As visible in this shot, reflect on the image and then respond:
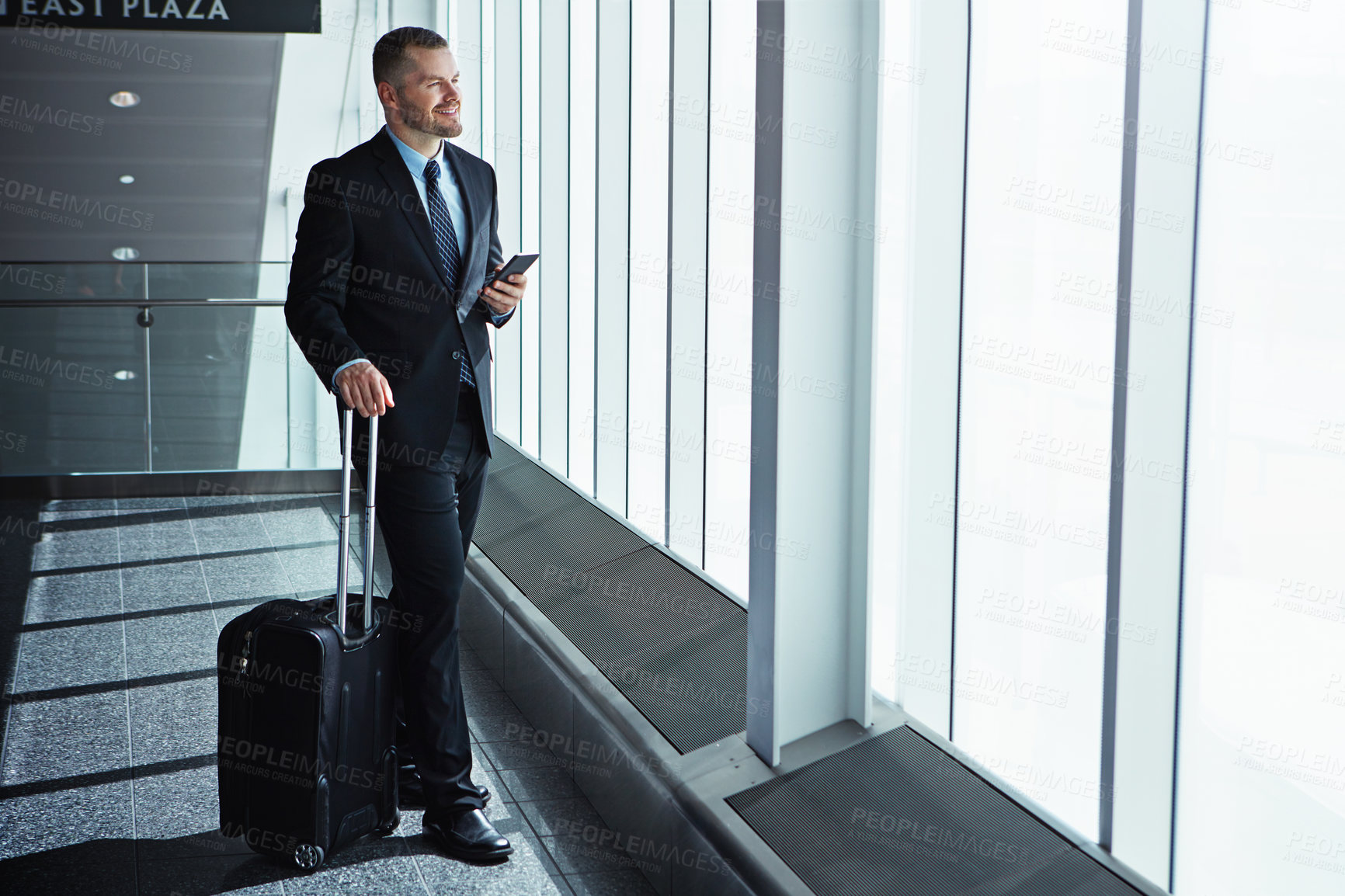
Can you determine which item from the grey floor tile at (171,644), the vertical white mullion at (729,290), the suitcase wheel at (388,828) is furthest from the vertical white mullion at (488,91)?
the suitcase wheel at (388,828)

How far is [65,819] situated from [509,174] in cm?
371

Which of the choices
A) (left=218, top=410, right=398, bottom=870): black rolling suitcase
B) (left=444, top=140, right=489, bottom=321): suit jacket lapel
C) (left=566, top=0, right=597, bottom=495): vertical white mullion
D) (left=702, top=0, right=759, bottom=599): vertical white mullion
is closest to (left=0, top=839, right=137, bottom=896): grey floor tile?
(left=218, top=410, right=398, bottom=870): black rolling suitcase

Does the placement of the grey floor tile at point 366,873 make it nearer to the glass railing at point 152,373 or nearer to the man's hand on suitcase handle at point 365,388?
the man's hand on suitcase handle at point 365,388

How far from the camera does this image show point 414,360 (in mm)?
2559

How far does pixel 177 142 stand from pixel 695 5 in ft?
17.2

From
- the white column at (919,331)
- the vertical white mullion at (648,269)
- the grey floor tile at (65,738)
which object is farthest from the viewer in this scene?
the vertical white mullion at (648,269)

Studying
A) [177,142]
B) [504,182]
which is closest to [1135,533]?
[504,182]

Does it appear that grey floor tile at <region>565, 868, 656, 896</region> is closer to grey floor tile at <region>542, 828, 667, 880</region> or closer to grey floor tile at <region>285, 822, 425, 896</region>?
grey floor tile at <region>542, 828, 667, 880</region>

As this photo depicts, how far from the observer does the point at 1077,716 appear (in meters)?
2.09

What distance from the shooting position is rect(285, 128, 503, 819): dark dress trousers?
2.51 m

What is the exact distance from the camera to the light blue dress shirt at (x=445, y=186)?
8.54 feet

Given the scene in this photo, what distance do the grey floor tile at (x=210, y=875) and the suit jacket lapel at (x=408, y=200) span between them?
1345 mm

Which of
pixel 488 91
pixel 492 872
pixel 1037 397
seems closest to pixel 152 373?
pixel 488 91

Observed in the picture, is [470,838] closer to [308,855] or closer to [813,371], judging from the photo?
[308,855]
